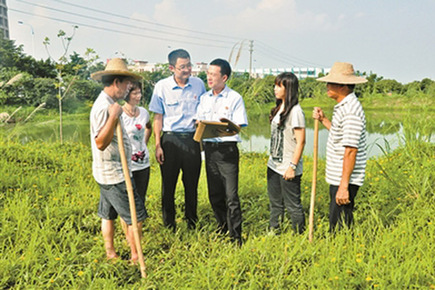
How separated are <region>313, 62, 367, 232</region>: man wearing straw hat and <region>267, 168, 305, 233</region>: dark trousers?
1.05 ft

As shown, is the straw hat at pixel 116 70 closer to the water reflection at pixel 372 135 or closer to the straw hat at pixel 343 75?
the straw hat at pixel 343 75

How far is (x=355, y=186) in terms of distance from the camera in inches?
103

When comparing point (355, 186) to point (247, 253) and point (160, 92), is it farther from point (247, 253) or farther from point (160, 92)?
point (160, 92)

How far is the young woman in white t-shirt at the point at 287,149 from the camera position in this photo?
9.37ft

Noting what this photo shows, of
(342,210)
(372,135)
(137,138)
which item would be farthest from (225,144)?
(372,135)

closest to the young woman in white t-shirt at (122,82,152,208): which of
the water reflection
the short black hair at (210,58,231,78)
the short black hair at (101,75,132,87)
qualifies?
the short black hair at (101,75,132,87)

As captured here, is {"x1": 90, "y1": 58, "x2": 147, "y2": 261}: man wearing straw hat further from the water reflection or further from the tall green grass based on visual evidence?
the water reflection

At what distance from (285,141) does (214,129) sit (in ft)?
2.20

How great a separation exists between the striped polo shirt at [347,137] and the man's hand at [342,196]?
8 centimetres

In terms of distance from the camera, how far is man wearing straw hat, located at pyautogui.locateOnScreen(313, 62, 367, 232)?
250 cm

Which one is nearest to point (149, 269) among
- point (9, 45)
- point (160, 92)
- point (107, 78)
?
point (107, 78)

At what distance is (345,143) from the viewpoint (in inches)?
98.4

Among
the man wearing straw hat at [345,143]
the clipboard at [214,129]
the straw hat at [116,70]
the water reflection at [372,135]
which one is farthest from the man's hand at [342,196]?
the straw hat at [116,70]

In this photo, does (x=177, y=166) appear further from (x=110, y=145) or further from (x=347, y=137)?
(x=347, y=137)
